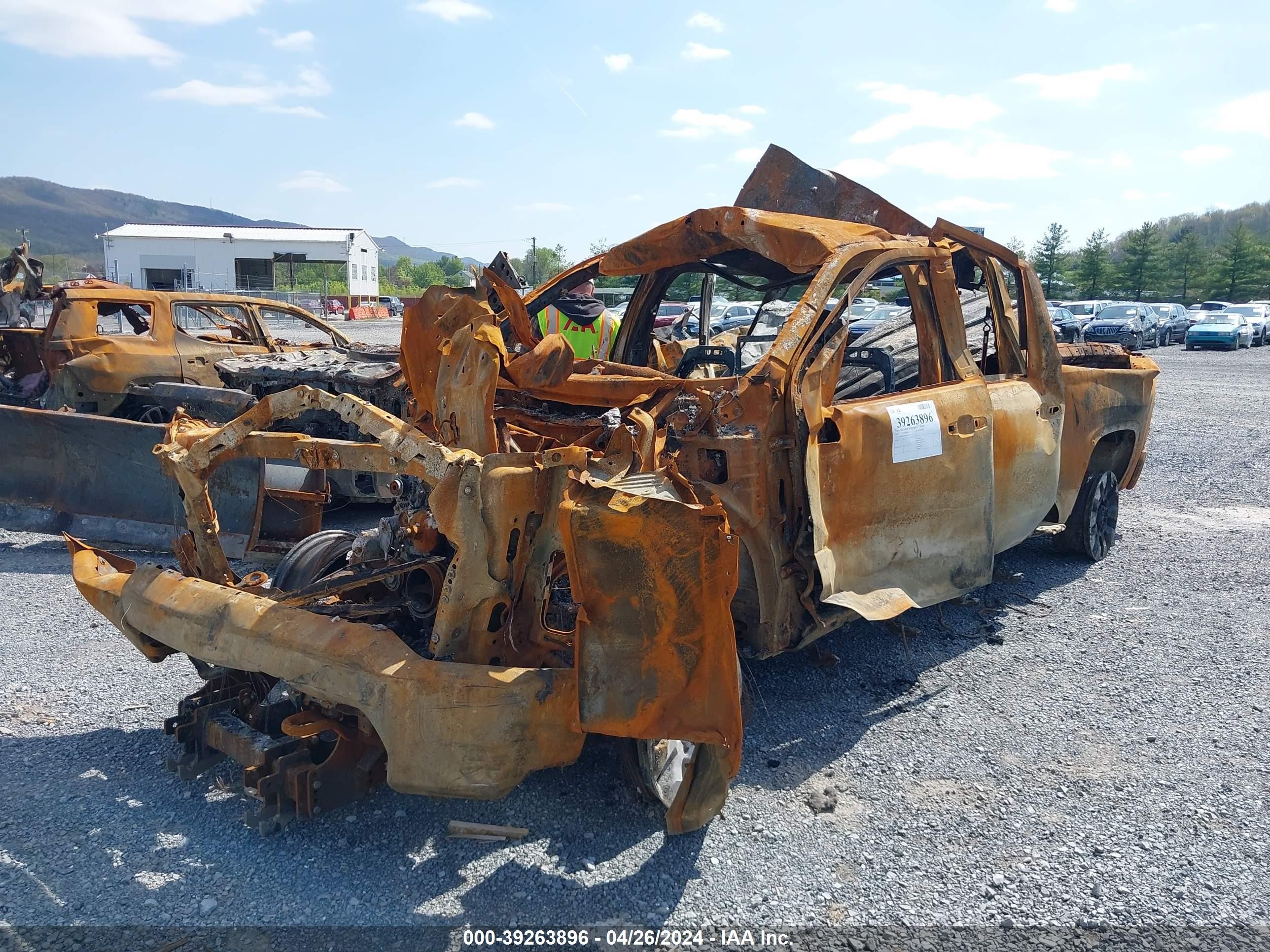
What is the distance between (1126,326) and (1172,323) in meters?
6.19

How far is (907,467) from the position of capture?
3943 millimetres

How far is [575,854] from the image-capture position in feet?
9.52

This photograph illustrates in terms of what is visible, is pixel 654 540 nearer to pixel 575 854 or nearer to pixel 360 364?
pixel 575 854

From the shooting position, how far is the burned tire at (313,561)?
162 inches

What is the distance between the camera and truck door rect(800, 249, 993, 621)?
12.0 ft

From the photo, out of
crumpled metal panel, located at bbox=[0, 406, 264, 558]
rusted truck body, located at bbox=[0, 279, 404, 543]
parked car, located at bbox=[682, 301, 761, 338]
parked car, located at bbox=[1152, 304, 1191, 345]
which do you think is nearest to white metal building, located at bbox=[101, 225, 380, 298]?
parked car, located at bbox=[682, 301, 761, 338]

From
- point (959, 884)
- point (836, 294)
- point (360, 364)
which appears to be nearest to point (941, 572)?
point (836, 294)

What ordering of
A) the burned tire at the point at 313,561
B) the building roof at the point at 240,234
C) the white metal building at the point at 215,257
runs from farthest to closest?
the building roof at the point at 240,234 → the white metal building at the point at 215,257 → the burned tire at the point at 313,561

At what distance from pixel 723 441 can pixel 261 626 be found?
5.57ft

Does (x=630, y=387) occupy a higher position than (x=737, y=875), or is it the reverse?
(x=630, y=387)

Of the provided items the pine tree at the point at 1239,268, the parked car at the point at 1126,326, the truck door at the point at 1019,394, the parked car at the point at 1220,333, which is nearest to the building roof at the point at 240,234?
the parked car at the point at 1126,326

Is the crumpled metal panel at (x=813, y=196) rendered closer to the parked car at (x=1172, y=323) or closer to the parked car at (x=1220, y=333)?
the parked car at (x=1220, y=333)

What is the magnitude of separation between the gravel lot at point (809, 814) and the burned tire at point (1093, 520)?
3.73 feet

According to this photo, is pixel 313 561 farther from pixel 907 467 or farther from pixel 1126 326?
pixel 1126 326
